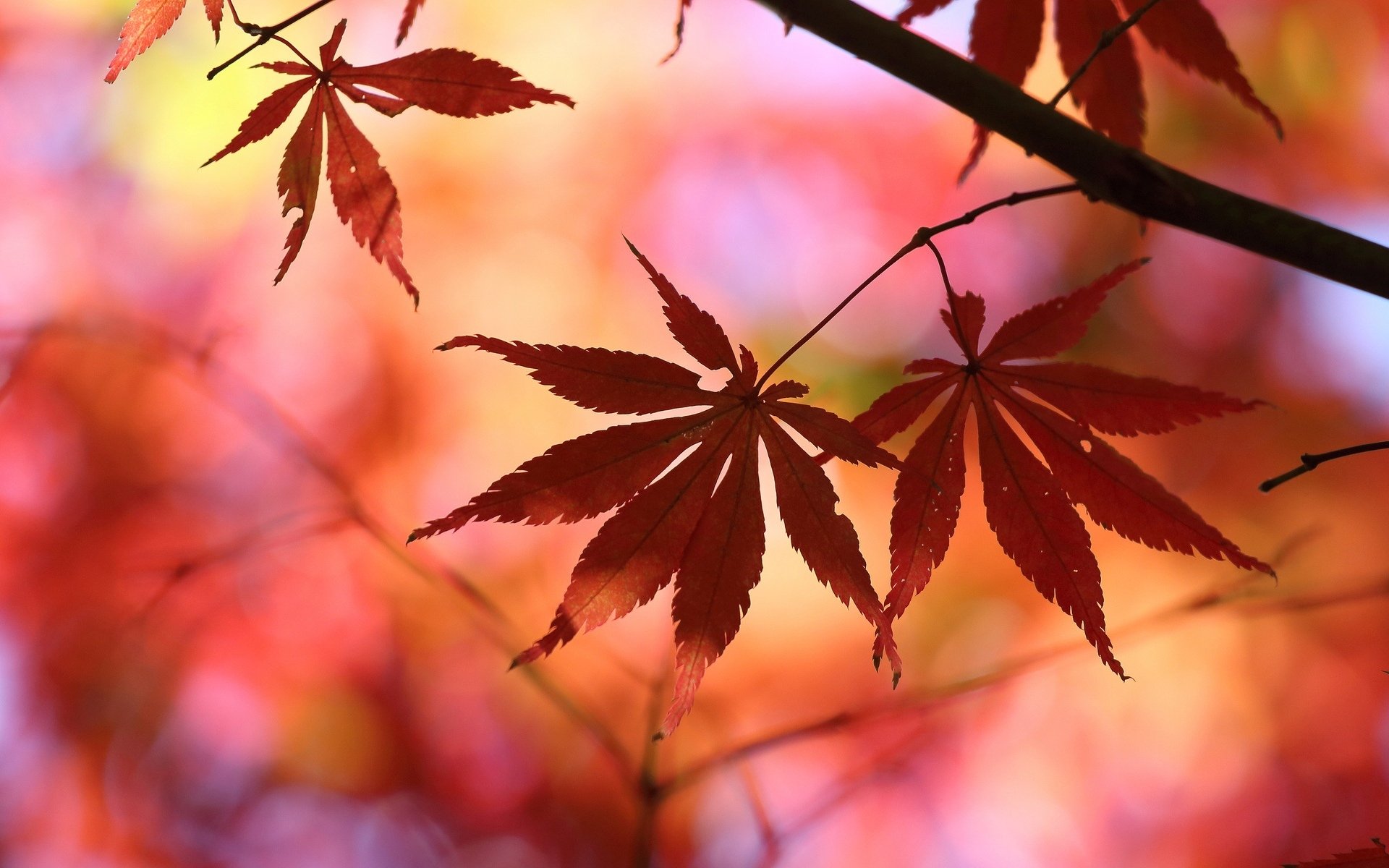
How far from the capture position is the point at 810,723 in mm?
956

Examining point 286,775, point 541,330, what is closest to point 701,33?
point 541,330

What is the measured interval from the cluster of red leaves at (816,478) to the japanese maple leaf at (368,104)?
127 millimetres

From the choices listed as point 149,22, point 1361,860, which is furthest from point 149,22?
point 1361,860

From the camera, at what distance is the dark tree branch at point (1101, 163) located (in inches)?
14.1

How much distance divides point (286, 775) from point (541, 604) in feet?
1.05

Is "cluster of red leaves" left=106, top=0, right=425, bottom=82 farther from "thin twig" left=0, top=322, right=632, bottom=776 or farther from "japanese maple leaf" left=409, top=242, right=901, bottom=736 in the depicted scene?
"thin twig" left=0, top=322, right=632, bottom=776

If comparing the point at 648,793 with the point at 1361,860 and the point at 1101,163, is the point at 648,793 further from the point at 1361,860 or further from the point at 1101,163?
the point at 1101,163

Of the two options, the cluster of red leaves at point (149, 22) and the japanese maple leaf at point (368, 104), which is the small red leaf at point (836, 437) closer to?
the japanese maple leaf at point (368, 104)

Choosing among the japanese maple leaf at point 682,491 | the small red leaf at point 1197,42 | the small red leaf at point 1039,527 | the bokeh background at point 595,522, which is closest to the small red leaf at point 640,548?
the japanese maple leaf at point 682,491

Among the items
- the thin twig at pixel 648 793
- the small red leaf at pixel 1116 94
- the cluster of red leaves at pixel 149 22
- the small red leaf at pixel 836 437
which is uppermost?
the cluster of red leaves at pixel 149 22

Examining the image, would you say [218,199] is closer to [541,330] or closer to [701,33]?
[541,330]

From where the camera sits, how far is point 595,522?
983 mm

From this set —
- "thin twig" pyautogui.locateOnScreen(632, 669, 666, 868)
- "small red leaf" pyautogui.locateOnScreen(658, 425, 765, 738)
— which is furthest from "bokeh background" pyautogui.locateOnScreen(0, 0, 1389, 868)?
"small red leaf" pyautogui.locateOnScreen(658, 425, 765, 738)

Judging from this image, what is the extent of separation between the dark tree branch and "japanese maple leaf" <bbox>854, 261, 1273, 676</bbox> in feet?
0.24
